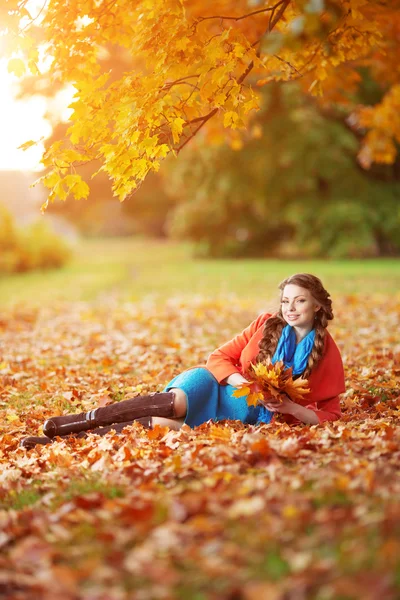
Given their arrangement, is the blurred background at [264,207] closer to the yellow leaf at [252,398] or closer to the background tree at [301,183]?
the background tree at [301,183]

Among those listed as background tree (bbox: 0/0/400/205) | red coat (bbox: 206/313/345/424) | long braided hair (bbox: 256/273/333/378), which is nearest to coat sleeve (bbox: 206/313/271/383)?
red coat (bbox: 206/313/345/424)

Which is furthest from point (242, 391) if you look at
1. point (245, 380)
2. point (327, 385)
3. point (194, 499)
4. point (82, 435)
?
point (194, 499)

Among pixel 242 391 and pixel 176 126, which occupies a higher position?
pixel 176 126

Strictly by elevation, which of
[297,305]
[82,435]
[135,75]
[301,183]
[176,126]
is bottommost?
[82,435]

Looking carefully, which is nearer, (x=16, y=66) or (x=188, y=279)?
(x=16, y=66)

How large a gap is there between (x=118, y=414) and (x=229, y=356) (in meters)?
0.86

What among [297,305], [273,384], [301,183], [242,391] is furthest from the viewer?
[301,183]

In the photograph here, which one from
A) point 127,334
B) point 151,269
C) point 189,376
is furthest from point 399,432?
point 151,269

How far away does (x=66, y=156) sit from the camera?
463 cm

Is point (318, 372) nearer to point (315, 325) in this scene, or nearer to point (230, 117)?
point (315, 325)

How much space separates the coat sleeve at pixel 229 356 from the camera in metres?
4.47

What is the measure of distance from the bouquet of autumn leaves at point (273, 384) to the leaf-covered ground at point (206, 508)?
0.22 metres

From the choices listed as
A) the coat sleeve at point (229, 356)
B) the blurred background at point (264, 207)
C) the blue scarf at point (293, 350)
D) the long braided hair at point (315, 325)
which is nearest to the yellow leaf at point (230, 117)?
the long braided hair at point (315, 325)

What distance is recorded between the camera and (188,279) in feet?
63.1
